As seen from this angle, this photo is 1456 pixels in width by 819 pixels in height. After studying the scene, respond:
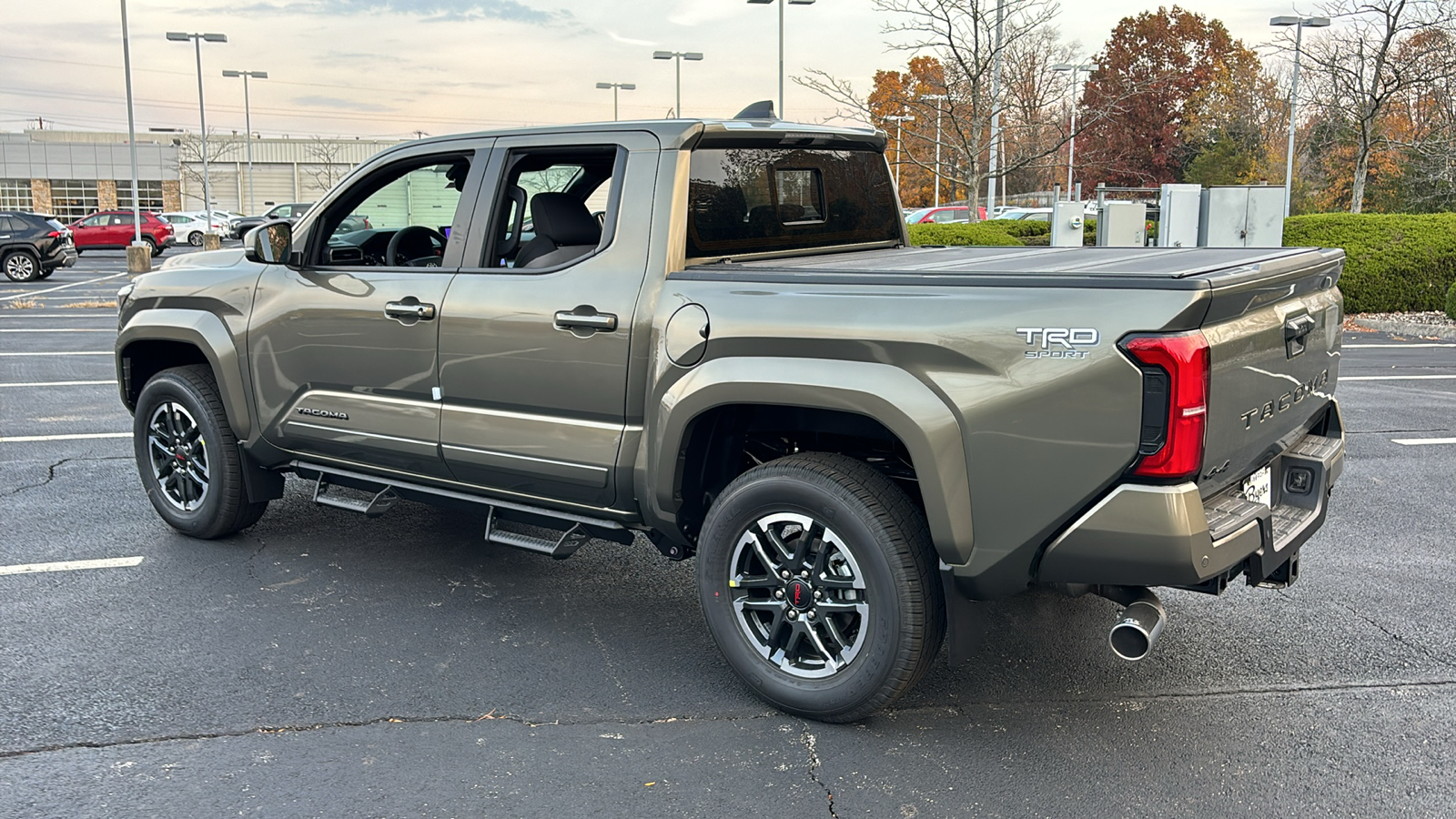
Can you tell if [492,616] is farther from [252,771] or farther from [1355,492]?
[1355,492]

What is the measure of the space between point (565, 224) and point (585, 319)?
1.98 feet

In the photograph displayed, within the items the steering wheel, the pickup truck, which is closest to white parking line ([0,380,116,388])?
the pickup truck

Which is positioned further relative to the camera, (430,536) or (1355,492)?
(1355,492)

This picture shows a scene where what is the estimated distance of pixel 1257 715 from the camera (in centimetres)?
380

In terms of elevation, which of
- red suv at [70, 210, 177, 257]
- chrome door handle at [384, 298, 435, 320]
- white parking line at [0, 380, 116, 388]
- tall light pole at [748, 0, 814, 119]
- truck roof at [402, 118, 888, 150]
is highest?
tall light pole at [748, 0, 814, 119]

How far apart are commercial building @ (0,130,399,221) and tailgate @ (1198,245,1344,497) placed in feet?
248

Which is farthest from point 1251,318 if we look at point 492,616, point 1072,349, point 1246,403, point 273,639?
point 273,639

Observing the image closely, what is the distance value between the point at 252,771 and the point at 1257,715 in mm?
3091

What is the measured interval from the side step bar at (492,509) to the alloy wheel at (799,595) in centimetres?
63

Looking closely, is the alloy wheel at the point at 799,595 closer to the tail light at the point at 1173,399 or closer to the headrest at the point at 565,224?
the tail light at the point at 1173,399

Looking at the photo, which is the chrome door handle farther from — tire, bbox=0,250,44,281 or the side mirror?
tire, bbox=0,250,44,281

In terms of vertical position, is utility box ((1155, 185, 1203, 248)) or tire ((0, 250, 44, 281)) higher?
utility box ((1155, 185, 1203, 248))

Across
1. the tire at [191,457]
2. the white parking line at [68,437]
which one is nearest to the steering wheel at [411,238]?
the tire at [191,457]

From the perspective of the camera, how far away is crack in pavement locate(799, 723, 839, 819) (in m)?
3.26
